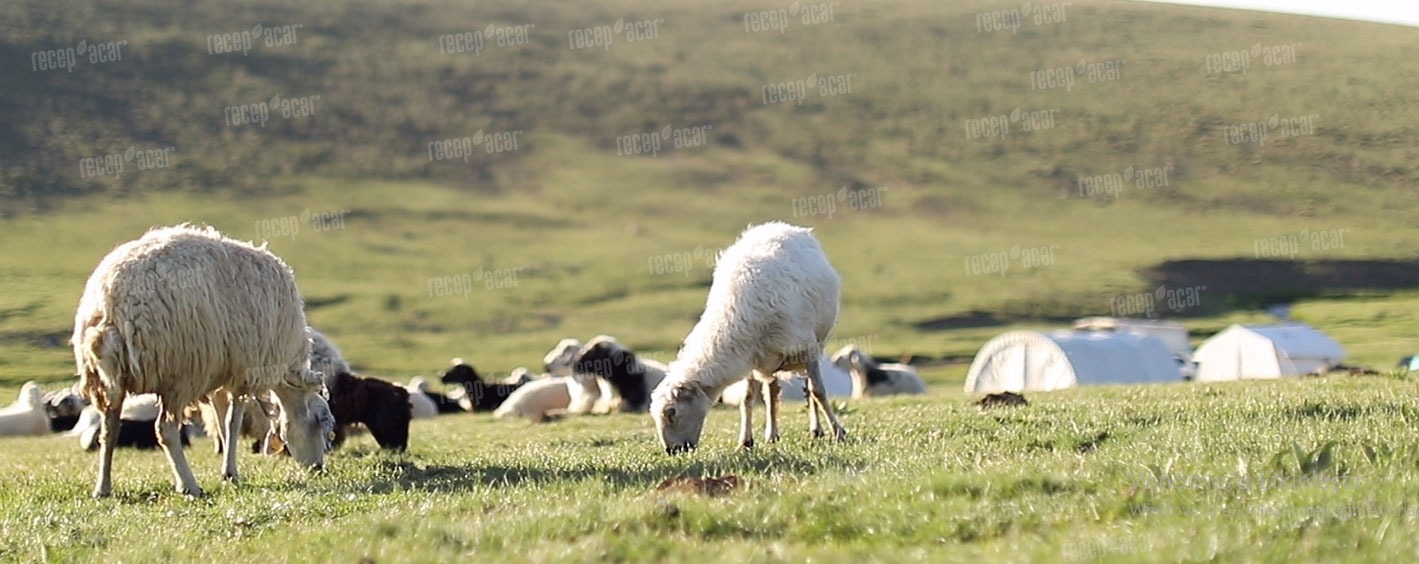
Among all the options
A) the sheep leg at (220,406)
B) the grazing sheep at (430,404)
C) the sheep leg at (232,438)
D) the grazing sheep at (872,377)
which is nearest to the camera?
the sheep leg at (232,438)

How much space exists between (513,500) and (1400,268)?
77.0m

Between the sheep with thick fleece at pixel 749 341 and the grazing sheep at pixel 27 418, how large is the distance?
19.4 meters

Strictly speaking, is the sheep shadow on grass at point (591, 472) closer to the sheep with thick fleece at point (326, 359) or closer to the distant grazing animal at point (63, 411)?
the sheep with thick fleece at point (326, 359)

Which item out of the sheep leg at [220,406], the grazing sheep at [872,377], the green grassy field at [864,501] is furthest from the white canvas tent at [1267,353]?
the sheep leg at [220,406]

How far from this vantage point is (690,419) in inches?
540

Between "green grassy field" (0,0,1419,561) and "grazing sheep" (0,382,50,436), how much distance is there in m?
4.96

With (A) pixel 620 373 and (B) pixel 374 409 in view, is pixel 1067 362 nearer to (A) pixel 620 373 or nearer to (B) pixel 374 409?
(A) pixel 620 373

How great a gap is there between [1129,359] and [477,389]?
16.1 meters

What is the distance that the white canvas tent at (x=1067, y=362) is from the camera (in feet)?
113

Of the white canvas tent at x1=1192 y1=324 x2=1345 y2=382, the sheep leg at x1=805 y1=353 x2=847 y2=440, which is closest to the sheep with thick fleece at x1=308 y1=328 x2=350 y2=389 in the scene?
the sheep leg at x1=805 y1=353 x2=847 y2=440

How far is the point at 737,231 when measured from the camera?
9112 centimetres

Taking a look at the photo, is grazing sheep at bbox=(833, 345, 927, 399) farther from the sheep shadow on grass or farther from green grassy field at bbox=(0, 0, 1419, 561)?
the sheep shadow on grass

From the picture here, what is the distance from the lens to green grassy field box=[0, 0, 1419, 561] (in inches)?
318

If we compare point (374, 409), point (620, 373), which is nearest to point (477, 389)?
point (620, 373)
